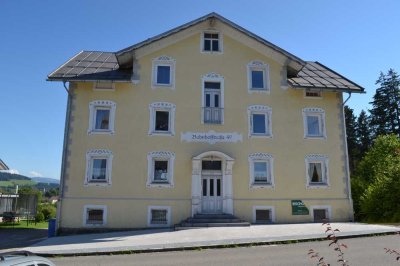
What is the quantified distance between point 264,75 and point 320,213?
862cm

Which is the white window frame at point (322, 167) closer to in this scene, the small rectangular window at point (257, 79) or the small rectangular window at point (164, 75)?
the small rectangular window at point (257, 79)

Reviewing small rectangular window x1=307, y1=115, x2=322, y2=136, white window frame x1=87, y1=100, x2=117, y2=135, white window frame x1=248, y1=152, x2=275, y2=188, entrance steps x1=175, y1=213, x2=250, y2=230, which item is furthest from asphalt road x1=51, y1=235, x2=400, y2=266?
small rectangular window x1=307, y1=115, x2=322, y2=136

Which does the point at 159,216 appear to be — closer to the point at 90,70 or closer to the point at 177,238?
the point at 177,238

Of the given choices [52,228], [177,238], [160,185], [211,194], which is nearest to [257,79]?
[211,194]

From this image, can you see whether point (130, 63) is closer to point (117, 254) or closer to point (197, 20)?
point (197, 20)

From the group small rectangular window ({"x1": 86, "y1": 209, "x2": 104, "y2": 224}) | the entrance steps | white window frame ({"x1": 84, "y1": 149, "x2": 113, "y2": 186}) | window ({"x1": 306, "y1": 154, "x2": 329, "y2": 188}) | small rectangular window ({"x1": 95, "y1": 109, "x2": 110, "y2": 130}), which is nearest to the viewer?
the entrance steps

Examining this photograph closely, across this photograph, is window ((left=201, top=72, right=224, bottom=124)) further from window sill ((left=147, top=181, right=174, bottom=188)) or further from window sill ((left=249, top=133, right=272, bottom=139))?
window sill ((left=147, top=181, right=174, bottom=188))

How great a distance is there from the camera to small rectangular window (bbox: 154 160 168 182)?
20.3 metres

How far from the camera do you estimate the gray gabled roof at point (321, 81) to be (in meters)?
21.8

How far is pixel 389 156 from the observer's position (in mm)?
28453

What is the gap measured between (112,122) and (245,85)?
26.1 feet

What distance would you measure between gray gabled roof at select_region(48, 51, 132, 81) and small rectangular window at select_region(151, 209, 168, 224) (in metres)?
7.52

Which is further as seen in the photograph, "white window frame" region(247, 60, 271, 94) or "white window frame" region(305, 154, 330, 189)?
"white window frame" region(247, 60, 271, 94)

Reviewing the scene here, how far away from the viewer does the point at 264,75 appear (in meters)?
22.4
